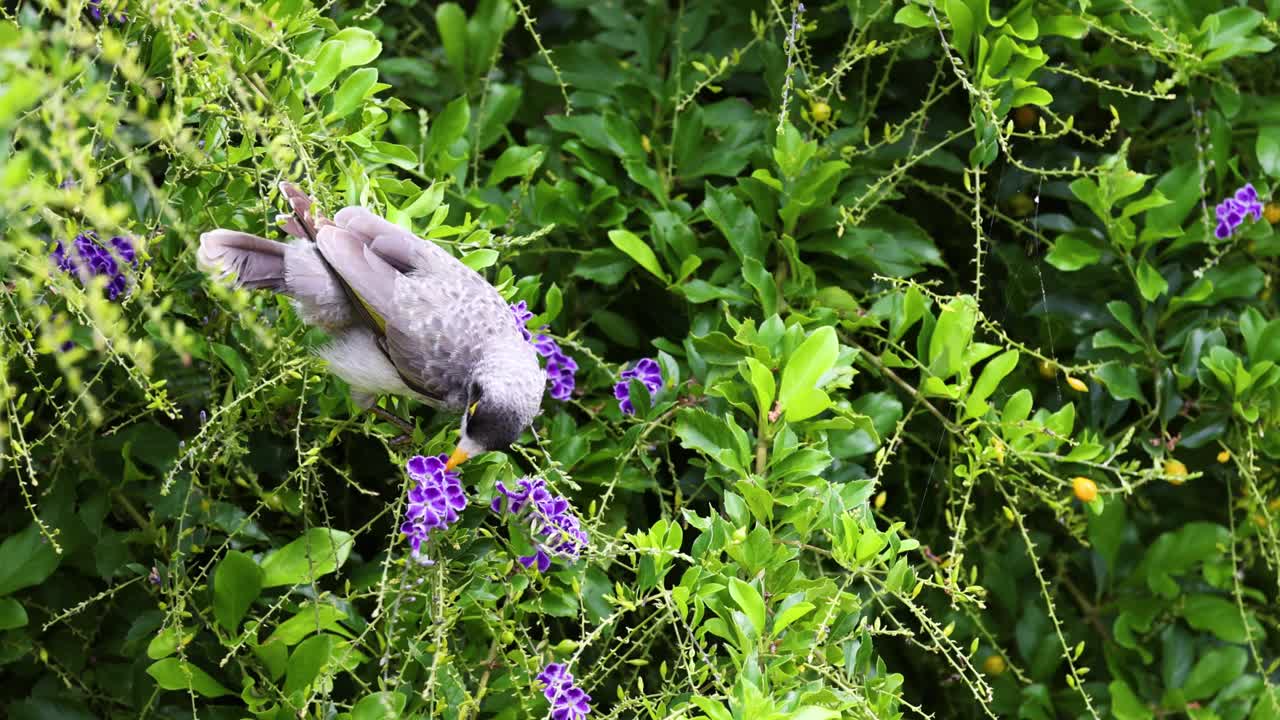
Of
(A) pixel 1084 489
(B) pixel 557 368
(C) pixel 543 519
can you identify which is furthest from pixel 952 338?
(C) pixel 543 519

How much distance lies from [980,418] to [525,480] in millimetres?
854

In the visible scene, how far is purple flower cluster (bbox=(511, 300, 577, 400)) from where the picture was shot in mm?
2242

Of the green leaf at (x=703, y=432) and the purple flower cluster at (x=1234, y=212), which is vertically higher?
the purple flower cluster at (x=1234, y=212)

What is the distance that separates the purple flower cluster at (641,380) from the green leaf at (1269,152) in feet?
4.31

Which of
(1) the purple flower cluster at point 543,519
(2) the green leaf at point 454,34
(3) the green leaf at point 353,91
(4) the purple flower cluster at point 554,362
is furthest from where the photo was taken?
(2) the green leaf at point 454,34

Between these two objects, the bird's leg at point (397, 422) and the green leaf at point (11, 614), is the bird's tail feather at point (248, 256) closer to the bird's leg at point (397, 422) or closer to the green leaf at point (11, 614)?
the bird's leg at point (397, 422)

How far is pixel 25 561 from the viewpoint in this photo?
2186 mm

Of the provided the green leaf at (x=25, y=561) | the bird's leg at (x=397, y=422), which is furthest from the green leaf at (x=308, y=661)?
the green leaf at (x=25, y=561)

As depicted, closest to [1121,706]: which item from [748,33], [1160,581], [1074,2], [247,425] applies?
[1160,581]

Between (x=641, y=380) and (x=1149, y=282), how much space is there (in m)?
1.05

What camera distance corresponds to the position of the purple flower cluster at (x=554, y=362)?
224 cm

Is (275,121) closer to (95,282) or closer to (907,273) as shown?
(95,282)

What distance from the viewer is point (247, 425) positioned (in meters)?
2.09

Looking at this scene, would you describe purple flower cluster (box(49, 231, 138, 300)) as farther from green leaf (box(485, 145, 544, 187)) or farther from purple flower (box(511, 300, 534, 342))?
green leaf (box(485, 145, 544, 187))
